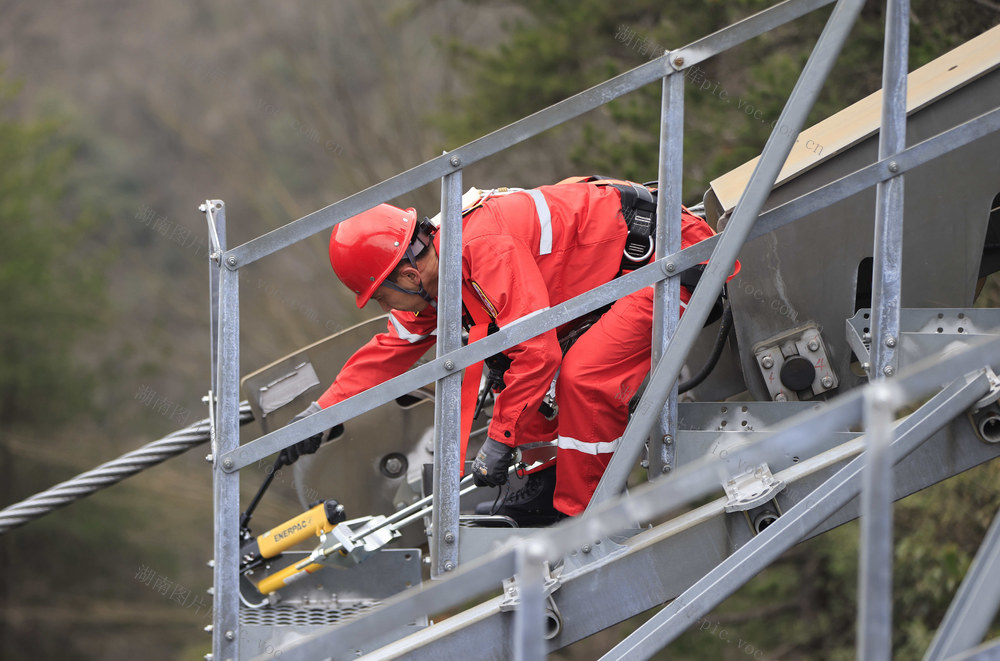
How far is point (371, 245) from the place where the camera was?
346 centimetres

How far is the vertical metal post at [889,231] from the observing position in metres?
2.63

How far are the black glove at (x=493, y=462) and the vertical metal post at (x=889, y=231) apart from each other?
116 centimetres

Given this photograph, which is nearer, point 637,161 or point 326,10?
point 637,161

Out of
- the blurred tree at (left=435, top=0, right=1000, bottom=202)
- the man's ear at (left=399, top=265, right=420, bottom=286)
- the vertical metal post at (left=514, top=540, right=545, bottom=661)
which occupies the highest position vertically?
the blurred tree at (left=435, top=0, right=1000, bottom=202)

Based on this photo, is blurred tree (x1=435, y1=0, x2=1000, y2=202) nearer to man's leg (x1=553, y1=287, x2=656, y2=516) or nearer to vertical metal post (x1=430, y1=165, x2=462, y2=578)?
man's leg (x1=553, y1=287, x2=656, y2=516)

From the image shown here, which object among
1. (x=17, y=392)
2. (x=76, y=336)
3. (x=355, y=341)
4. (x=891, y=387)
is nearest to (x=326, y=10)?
(x=76, y=336)

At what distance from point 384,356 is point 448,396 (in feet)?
3.72

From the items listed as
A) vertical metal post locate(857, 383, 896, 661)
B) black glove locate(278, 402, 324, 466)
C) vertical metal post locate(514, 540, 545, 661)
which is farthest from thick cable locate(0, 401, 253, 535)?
vertical metal post locate(857, 383, 896, 661)

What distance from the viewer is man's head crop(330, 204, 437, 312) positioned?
3463mm

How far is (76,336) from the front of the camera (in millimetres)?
18344

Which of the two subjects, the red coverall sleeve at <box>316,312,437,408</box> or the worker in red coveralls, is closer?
the worker in red coveralls

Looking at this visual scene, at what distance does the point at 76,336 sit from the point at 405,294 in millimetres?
16564

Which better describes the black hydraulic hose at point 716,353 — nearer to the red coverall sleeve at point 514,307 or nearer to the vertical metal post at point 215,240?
the red coverall sleeve at point 514,307

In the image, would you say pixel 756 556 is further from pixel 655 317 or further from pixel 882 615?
pixel 882 615
